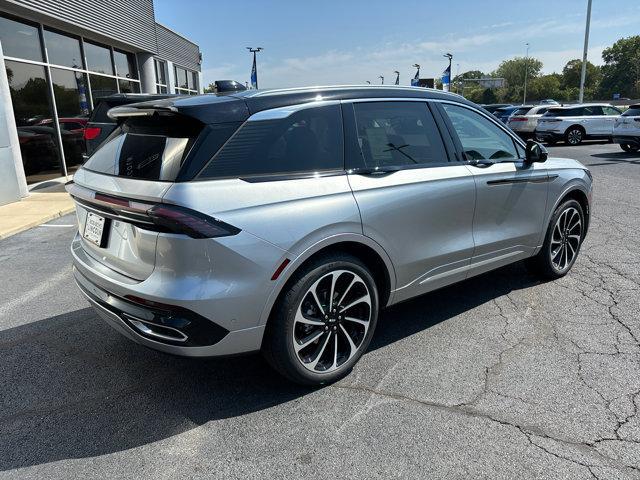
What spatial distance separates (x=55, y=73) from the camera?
1201 cm

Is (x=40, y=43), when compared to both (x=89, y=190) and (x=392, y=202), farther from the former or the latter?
(x=392, y=202)

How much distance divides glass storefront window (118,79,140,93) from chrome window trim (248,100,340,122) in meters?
15.2

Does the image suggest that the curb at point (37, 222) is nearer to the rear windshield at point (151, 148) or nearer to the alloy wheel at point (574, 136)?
the rear windshield at point (151, 148)

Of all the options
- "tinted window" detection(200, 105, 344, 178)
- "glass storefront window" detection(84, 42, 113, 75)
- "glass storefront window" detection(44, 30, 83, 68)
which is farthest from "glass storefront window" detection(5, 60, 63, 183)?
"tinted window" detection(200, 105, 344, 178)

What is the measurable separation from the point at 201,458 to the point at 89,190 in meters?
1.67

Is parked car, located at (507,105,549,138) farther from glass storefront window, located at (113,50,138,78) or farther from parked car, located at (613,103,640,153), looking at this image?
glass storefront window, located at (113,50,138,78)

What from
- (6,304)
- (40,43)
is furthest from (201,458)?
(40,43)

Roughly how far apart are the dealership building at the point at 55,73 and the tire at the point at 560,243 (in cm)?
859

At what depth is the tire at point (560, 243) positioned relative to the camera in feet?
15.2

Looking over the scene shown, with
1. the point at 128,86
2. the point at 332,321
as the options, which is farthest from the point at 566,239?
the point at 128,86

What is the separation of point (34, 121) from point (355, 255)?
10.8m

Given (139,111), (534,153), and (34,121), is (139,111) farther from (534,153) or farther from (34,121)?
(34,121)

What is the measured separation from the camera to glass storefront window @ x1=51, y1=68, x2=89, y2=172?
12195 mm

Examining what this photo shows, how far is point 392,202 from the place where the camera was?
3170 mm
